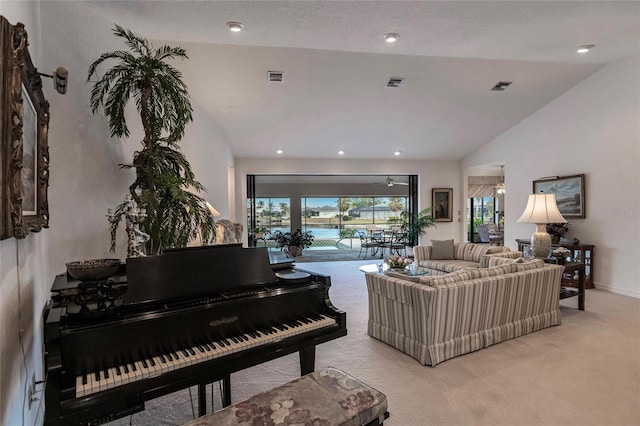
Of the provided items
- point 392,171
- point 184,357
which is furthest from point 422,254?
point 184,357

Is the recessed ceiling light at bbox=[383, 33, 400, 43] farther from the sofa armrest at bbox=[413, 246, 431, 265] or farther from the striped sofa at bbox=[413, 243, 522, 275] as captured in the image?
the sofa armrest at bbox=[413, 246, 431, 265]

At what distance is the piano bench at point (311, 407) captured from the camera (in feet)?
4.83

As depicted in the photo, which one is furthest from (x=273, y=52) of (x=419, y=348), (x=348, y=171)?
(x=348, y=171)

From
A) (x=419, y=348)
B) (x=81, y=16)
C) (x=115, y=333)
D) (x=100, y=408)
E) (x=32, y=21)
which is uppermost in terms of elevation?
(x=81, y=16)

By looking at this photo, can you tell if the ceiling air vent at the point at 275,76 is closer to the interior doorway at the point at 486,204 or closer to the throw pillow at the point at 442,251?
the throw pillow at the point at 442,251

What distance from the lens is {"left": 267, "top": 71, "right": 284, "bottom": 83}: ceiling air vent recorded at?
491 cm

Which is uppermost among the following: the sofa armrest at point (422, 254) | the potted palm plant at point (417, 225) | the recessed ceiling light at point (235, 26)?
the recessed ceiling light at point (235, 26)

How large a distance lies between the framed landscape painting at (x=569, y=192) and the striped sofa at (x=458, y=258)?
1.50m

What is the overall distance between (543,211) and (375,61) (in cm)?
315

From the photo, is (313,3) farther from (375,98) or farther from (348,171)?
(348,171)

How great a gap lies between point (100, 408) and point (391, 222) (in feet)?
39.8

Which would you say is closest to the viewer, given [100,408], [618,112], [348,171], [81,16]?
[100,408]

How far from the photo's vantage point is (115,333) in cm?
147

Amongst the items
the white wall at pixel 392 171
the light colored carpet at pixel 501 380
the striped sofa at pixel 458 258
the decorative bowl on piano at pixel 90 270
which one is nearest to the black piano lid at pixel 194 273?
the decorative bowl on piano at pixel 90 270
